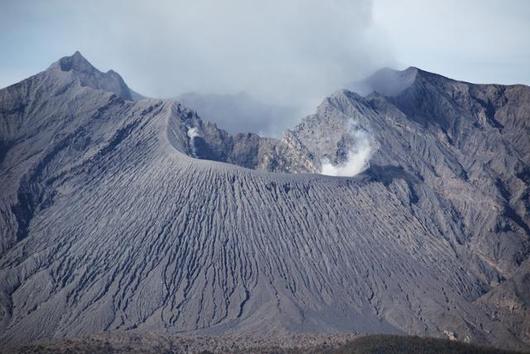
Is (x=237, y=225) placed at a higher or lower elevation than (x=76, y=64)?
lower

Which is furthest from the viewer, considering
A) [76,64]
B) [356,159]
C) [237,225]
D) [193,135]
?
[76,64]

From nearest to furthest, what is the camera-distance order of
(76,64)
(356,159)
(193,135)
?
(193,135) → (356,159) → (76,64)

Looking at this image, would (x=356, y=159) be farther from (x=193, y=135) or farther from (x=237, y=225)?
(x=237, y=225)

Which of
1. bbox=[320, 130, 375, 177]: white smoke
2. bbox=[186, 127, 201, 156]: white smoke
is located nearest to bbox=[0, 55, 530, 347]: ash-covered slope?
bbox=[186, 127, 201, 156]: white smoke

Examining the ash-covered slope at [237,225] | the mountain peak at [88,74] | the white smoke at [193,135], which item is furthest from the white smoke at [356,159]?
the mountain peak at [88,74]

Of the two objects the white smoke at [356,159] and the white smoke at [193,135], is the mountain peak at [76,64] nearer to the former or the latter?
the white smoke at [193,135]

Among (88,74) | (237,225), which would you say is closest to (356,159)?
(237,225)

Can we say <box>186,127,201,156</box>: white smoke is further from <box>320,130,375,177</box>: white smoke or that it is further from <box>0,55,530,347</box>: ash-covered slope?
<box>320,130,375,177</box>: white smoke
